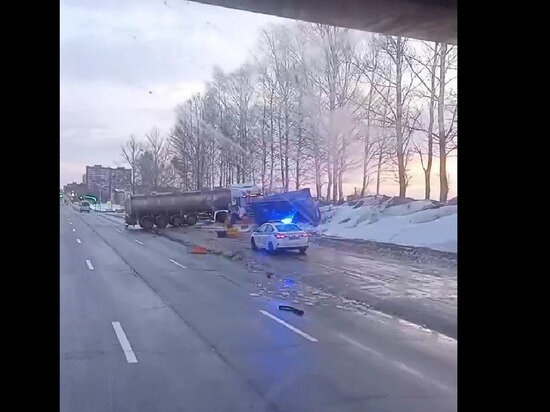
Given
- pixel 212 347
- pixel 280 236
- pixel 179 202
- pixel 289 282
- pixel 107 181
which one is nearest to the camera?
pixel 212 347

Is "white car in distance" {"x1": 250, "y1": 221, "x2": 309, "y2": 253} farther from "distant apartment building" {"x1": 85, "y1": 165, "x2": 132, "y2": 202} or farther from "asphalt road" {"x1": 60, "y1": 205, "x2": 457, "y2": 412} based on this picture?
"distant apartment building" {"x1": 85, "y1": 165, "x2": 132, "y2": 202}

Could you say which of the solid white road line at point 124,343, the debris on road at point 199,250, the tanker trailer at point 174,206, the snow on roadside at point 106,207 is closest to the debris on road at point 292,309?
the tanker trailer at point 174,206

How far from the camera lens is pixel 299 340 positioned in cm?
530

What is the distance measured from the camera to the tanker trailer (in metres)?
6.57

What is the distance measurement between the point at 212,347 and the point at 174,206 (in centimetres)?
225

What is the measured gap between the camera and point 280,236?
677 cm

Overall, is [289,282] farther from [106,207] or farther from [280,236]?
[106,207]

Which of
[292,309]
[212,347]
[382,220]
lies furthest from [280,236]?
[212,347]

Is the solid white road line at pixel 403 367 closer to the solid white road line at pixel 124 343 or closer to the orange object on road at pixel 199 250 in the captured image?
the solid white road line at pixel 124 343

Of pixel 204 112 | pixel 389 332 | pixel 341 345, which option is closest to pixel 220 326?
pixel 341 345

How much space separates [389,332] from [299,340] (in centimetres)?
102

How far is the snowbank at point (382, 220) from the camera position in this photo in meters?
5.96

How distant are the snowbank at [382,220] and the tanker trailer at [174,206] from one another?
3.87 ft
